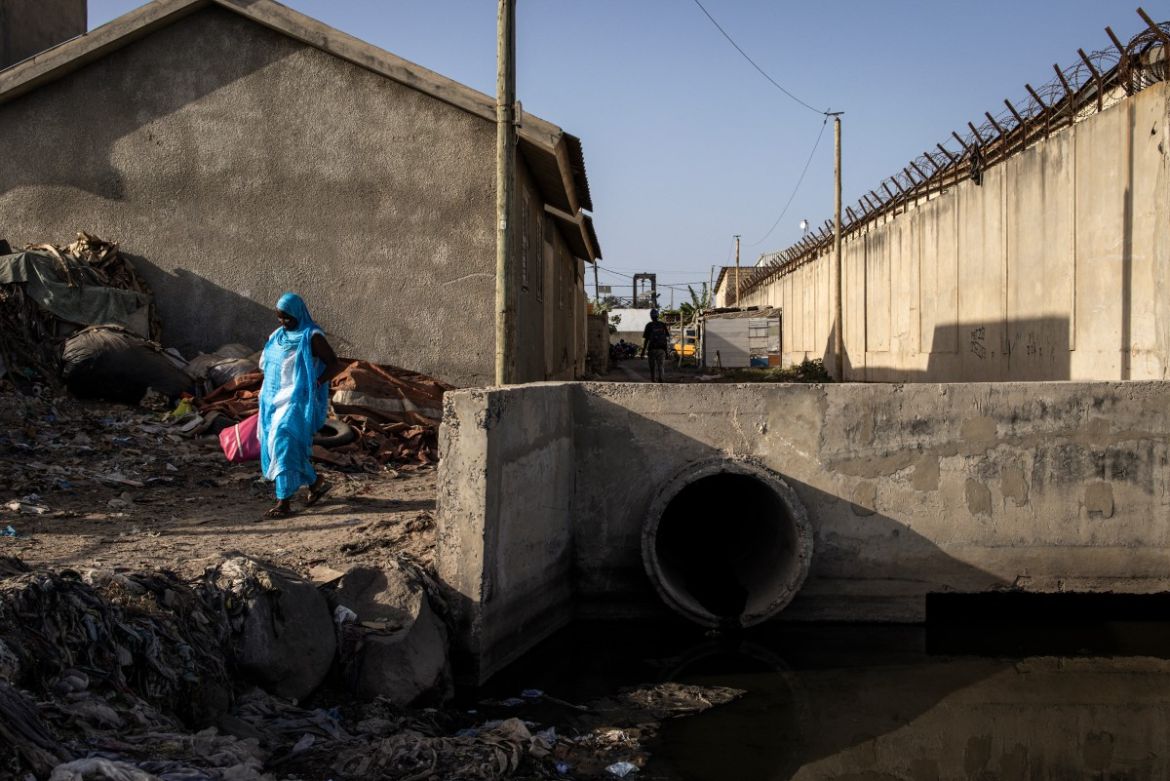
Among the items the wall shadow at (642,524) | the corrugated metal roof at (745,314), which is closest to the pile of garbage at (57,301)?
the wall shadow at (642,524)

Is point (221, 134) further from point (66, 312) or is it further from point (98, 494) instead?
point (98, 494)

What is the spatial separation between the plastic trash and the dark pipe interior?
6.86ft

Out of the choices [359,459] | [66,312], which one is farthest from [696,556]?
[66,312]

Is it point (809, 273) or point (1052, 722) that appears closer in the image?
point (1052, 722)

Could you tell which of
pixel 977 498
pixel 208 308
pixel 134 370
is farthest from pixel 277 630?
pixel 208 308

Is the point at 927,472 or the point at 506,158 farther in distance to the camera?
the point at 506,158

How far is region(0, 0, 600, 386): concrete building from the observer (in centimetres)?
1062

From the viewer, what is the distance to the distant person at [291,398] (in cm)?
653

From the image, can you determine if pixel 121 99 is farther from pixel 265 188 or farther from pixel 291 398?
pixel 291 398

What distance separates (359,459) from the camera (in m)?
8.61

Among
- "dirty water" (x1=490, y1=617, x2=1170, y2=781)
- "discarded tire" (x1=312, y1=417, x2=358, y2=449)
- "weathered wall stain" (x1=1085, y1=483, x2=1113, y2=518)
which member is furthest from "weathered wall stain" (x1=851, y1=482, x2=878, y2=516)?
"discarded tire" (x1=312, y1=417, x2=358, y2=449)

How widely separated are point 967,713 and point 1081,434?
2325 mm

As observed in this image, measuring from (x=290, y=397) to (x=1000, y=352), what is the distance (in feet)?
31.8

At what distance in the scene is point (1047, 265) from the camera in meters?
11.5
